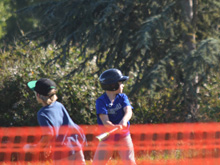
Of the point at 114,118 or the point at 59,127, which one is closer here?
the point at 59,127

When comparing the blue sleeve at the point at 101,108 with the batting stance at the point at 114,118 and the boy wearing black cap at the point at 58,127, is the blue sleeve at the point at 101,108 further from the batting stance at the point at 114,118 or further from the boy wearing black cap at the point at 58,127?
the boy wearing black cap at the point at 58,127

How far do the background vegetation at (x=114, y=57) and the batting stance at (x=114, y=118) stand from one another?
8.45ft

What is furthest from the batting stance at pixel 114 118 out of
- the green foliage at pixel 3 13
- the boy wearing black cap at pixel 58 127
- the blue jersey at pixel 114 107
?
the green foliage at pixel 3 13

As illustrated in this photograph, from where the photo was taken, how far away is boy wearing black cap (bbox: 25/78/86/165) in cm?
402

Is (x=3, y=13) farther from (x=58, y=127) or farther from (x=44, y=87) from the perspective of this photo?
(x=58, y=127)

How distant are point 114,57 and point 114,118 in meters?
3.45

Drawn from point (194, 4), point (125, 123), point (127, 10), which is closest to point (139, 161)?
point (125, 123)

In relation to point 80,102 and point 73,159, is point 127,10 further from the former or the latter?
point 73,159

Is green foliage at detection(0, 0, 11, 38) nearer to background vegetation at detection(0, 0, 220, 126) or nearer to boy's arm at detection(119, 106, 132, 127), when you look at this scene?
background vegetation at detection(0, 0, 220, 126)

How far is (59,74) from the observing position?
8055 millimetres

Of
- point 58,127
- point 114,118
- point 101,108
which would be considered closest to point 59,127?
point 58,127

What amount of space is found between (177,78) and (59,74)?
2192 millimetres

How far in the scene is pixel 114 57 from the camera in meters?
7.87

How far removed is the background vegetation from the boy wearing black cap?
9.93 ft
